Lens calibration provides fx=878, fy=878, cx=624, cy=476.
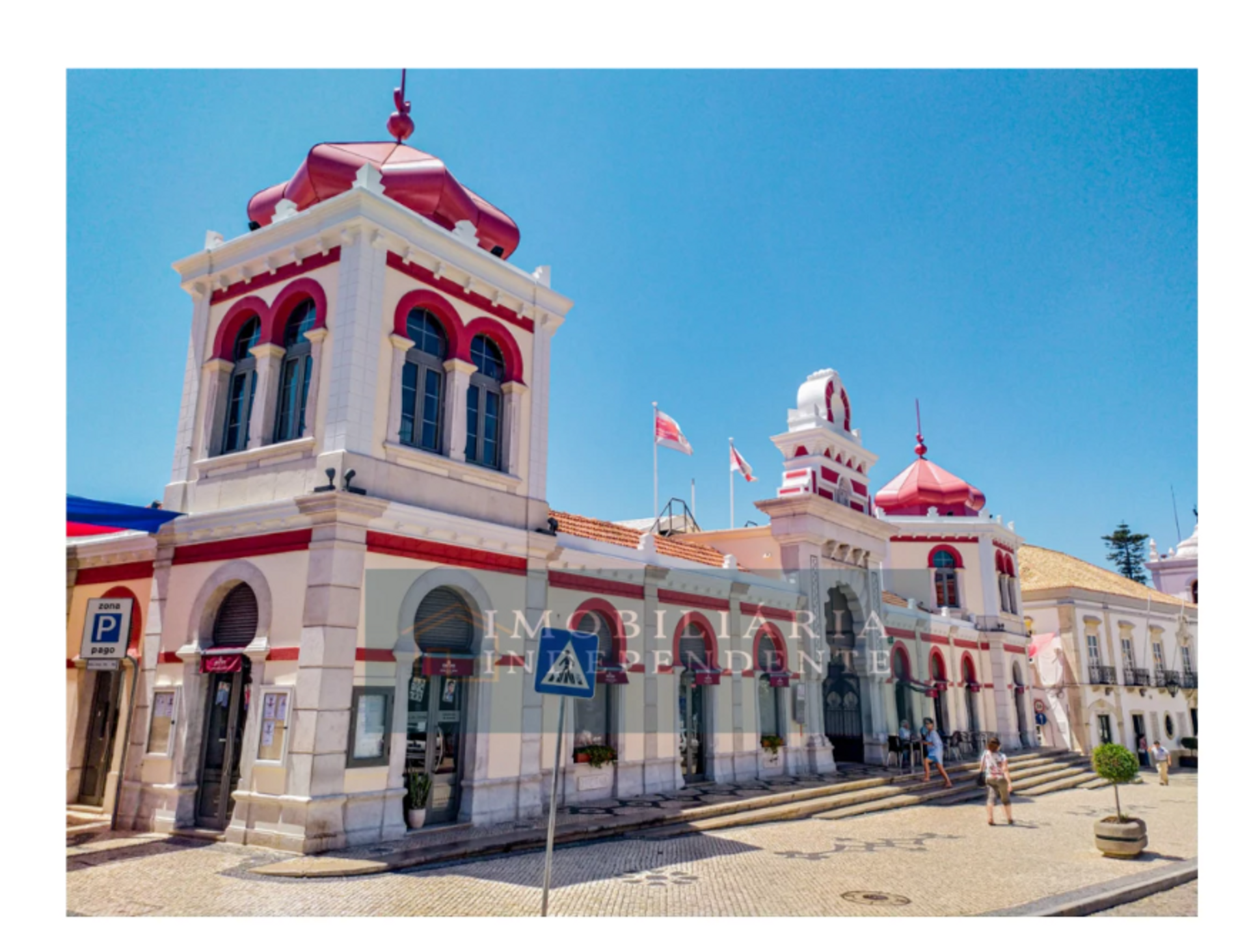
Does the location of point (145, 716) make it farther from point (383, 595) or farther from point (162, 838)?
point (383, 595)

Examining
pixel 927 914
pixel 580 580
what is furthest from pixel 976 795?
pixel 927 914

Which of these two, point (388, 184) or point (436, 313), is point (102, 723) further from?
point (388, 184)

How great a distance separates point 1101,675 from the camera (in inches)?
1411

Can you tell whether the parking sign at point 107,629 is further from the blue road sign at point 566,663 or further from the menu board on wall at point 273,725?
the blue road sign at point 566,663

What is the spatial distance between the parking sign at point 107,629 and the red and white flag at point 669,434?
12.8 meters

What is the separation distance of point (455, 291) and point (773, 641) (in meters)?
12.0

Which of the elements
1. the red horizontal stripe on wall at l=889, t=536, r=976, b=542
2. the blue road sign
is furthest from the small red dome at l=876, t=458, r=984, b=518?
the blue road sign

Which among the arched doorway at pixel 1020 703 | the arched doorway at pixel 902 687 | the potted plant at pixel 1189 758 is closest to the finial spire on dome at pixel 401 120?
the arched doorway at pixel 902 687

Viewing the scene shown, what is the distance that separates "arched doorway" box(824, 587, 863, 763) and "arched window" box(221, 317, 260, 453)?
16.0 m

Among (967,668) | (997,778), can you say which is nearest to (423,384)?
(997,778)

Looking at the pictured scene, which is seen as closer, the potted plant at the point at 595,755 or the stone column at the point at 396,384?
the stone column at the point at 396,384

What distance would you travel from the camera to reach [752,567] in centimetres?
2373

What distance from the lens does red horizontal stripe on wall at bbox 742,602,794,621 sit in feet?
68.8

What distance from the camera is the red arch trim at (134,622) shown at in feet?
45.6
